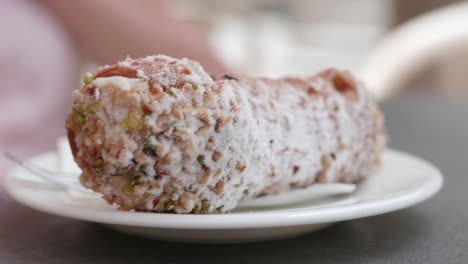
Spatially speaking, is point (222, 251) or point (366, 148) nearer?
point (222, 251)

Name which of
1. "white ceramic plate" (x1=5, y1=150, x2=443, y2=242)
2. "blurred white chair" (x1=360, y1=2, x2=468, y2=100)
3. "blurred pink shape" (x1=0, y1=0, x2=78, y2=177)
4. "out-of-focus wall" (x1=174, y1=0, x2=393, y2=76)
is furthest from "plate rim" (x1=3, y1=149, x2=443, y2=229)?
"out-of-focus wall" (x1=174, y1=0, x2=393, y2=76)

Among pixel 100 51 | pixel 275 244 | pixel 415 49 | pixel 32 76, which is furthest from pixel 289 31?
pixel 275 244

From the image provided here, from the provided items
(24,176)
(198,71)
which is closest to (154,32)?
(24,176)

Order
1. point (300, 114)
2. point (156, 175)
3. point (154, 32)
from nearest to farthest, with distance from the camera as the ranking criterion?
point (156, 175) → point (300, 114) → point (154, 32)

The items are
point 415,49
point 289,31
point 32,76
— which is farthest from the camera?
point 289,31

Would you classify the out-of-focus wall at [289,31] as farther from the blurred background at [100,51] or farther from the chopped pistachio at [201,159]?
the chopped pistachio at [201,159]

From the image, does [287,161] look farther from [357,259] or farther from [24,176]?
[24,176]

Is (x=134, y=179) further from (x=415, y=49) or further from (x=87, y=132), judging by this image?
(x=415, y=49)
